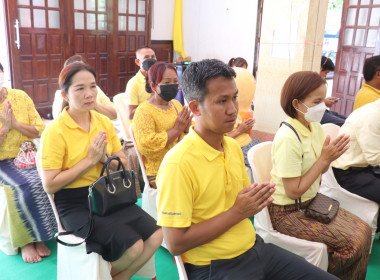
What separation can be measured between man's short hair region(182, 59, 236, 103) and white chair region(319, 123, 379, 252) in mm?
1539

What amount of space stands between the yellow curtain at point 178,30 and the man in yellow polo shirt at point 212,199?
6.83 m

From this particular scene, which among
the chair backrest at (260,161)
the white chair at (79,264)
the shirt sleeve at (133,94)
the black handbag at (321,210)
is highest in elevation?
the shirt sleeve at (133,94)

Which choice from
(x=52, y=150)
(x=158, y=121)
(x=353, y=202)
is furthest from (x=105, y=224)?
(x=353, y=202)

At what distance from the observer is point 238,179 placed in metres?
1.56

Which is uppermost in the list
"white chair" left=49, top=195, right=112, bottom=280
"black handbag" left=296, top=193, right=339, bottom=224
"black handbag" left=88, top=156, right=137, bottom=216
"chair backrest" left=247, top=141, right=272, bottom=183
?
"chair backrest" left=247, top=141, right=272, bottom=183

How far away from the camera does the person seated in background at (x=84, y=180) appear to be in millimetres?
1887

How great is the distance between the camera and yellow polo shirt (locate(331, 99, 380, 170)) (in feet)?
8.05

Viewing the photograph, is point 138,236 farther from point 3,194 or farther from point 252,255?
point 3,194

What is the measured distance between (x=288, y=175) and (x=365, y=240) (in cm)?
57

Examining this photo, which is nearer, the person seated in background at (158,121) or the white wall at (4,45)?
the person seated in background at (158,121)

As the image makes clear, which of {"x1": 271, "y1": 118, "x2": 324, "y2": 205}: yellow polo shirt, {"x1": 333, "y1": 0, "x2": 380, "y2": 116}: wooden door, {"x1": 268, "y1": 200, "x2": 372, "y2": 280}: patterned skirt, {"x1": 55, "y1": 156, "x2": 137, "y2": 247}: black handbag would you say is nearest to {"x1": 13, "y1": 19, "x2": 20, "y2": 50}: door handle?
{"x1": 55, "y1": 156, "x2": 137, "y2": 247}: black handbag

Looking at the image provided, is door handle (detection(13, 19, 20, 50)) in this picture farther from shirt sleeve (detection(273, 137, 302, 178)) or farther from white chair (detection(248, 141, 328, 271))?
shirt sleeve (detection(273, 137, 302, 178))

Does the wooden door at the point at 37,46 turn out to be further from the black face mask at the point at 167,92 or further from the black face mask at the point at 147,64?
the black face mask at the point at 167,92

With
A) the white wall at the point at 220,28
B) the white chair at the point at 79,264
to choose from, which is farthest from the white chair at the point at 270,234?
the white wall at the point at 220,28
